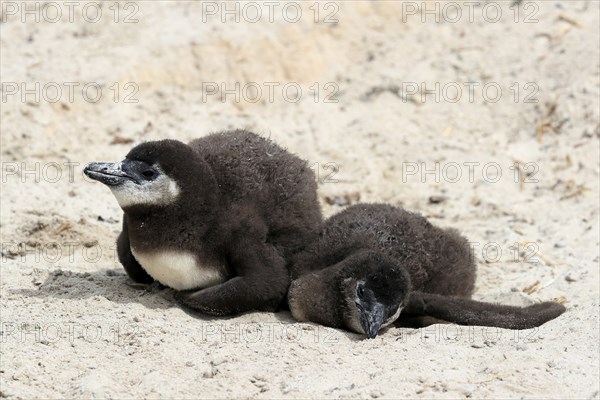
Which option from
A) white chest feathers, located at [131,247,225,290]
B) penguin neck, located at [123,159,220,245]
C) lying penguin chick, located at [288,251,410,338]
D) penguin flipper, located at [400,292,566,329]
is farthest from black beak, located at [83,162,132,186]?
penguin flipper, located at [400,292,566,329]

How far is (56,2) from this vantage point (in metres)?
12.8

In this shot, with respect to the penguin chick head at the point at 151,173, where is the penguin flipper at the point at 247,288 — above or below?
below

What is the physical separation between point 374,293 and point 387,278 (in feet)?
0.50

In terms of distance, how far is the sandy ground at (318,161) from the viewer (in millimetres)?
6668

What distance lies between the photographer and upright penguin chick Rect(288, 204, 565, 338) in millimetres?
7625

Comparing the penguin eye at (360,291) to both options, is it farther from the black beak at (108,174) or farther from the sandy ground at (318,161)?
the black beak at (108,174)

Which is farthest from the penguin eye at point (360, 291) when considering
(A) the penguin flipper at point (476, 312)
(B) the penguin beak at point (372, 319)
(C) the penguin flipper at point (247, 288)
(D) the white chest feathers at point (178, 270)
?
(D) the white chest feathers at point (178, 270)

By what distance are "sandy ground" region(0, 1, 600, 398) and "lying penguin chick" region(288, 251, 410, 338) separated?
0.19 m

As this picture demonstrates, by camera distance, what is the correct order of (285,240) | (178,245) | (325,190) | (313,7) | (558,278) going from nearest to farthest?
(178,245) → (285,240) → (558,278) → (325,190) → (313,7)

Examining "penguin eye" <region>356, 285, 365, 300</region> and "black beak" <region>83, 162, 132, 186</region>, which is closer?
"black beak" <region>83, 162, 132, 186</region>

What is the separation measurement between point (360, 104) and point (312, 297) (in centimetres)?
521

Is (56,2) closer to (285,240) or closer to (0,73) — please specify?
(0,73)

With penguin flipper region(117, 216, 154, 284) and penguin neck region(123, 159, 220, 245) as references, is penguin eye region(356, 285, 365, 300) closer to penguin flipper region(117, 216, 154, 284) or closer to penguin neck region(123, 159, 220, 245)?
penguin neck region(123, 159, 220, 245)

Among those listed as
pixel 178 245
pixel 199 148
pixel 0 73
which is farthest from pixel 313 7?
pixel 178 245
